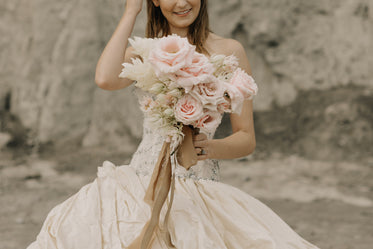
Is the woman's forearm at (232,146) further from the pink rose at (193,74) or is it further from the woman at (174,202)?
the pink rose at (193,74)

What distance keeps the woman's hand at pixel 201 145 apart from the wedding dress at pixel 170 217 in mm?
98

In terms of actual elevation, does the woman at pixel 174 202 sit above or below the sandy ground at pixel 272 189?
above

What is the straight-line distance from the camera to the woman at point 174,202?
1.75 meters

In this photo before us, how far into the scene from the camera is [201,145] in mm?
1701

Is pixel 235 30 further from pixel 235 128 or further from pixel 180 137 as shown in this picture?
pixel 180 137

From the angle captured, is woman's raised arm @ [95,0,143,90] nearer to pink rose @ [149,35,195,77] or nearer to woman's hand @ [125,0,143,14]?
woman's hand @ [125,0,143,14]

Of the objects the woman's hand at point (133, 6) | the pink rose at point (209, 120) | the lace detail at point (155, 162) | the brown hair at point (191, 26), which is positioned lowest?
the lace detail at point (155, 162)

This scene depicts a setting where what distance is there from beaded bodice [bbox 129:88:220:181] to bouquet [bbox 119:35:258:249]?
44 cm

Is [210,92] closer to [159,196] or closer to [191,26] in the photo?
[159,196]

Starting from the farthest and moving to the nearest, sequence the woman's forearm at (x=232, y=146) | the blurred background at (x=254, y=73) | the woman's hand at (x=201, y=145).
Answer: the blurred background at (x=254, y=73)
the woman's forearm at (x=232, y=146)
the woman's hand at (x=201, y=145)

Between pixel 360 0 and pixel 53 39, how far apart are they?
3.08m

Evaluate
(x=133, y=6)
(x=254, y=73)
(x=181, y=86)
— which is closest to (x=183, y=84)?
(x=181, y=86)

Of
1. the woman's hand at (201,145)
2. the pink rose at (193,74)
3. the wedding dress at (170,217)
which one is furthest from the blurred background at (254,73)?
the pink rose at (193,74)

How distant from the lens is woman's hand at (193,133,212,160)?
169 centimetres
